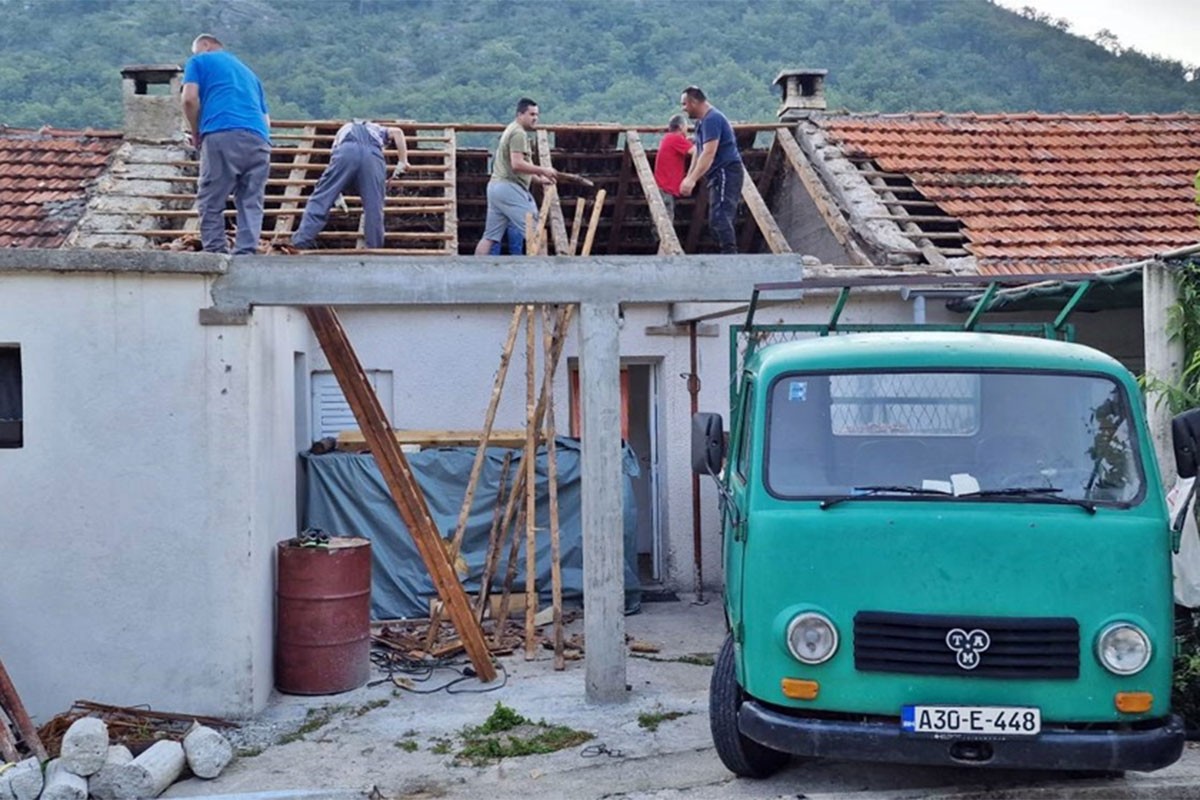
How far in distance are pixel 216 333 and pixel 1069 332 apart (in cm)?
594

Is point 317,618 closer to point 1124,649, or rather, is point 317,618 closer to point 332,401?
point 332,401

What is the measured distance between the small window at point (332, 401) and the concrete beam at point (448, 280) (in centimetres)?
407

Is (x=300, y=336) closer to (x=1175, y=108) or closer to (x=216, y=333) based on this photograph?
(x=216, y=333)

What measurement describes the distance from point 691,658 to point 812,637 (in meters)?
4.29

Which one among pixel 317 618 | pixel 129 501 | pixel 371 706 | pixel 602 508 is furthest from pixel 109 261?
pixel 602 508

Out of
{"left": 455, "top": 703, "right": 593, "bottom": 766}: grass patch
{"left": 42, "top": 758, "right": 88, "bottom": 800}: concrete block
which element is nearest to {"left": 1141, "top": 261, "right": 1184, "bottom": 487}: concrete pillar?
{"left": 455, "top": 703, "right": 593, "bottom": 766}: grass patch

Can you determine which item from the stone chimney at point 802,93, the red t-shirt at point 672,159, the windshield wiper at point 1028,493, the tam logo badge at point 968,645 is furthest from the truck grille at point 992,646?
the stone chimney at point 802,93

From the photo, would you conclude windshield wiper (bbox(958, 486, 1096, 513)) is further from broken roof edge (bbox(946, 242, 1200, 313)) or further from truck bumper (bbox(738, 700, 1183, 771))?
broken roof edge (bbox(946, 242, 1200, 313))

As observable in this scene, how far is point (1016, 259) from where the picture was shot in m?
11.8

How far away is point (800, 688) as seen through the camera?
16.7 feet

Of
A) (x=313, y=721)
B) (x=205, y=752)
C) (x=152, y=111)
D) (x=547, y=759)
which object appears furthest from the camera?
(x=152, y=111)

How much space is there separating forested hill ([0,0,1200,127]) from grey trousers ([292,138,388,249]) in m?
19.6

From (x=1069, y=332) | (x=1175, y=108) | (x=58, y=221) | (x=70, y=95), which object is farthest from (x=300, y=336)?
(x=1175, y=108)

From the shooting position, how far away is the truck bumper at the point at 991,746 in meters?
4.90
